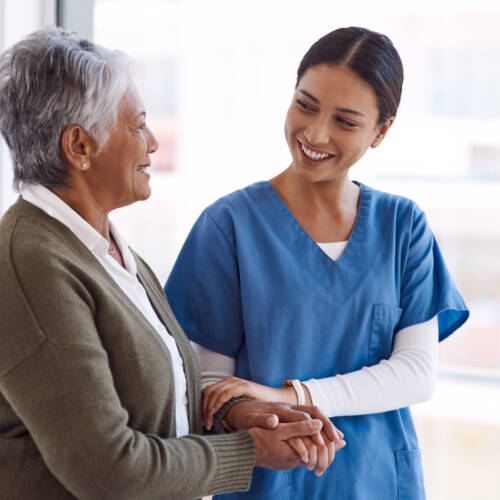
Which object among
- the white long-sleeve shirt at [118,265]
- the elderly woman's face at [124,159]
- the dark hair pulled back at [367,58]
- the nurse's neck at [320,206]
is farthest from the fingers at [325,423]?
the dark hair pulled back at [367,58]

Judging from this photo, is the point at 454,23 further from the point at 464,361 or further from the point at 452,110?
the point at 464,361

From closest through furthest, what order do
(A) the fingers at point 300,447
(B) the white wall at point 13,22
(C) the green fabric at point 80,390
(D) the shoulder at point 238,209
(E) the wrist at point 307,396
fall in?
(C) the green fabric at point 80,390 → (A) the fingers at point 300,447 → (E) the wrist at point 307,396 → (D) the shoulder at point 238,209 → (B) the white wall at point 13,22

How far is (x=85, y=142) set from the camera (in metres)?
1.04

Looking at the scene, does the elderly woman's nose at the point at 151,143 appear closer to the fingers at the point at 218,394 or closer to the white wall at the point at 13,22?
the fingers at the point at 218,394

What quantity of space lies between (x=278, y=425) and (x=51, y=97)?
0.64 metres

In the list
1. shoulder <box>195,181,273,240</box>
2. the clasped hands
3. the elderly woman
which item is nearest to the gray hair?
the elderly woman

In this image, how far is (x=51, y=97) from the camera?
992 mm

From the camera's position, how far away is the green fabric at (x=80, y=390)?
2.96 feet

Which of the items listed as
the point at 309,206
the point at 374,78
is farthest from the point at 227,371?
the point at 374,78

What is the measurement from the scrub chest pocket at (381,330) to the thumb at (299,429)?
26 centimetres

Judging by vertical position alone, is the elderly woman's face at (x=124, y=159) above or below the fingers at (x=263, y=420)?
above

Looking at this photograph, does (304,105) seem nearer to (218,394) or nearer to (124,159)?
(124,159)

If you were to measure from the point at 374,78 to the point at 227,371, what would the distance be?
637 mm

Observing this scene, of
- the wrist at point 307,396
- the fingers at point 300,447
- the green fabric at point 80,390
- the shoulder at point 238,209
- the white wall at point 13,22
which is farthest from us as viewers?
the white wall at point 13,22
